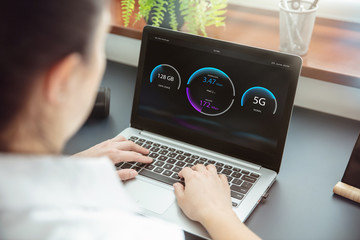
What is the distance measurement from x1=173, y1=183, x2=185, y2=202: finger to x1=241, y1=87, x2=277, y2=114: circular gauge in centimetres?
25

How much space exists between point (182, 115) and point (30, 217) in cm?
67

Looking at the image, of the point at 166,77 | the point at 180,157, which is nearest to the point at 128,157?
the point at 180,157

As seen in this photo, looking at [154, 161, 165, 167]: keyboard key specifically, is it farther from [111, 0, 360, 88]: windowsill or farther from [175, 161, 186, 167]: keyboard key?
[111, 0, 360, 88]: windowsill

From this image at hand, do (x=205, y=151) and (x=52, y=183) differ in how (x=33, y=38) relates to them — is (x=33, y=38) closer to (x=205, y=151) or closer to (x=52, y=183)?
(x=52, y=183)

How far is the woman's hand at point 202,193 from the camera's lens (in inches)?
32.7

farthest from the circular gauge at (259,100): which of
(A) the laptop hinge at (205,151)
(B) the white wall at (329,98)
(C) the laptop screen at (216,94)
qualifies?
(B) the white wall at (329,98)

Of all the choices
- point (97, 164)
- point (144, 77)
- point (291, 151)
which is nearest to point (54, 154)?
point (97, 164)

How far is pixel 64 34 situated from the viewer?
451 millimetres

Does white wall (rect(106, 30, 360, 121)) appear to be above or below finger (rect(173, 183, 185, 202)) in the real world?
above

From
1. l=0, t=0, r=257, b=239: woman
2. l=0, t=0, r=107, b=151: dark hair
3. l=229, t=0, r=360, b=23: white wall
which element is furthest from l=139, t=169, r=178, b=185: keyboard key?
l=229, t=0, r=360, b=23: white wall

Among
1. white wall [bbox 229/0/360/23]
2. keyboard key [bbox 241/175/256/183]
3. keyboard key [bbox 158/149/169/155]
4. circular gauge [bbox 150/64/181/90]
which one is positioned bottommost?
keyboard key [bbox 158/149/169/155]

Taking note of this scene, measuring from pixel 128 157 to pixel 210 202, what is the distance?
0.79 feet

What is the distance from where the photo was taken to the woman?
0.44m

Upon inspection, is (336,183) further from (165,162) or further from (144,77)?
(144,77)
